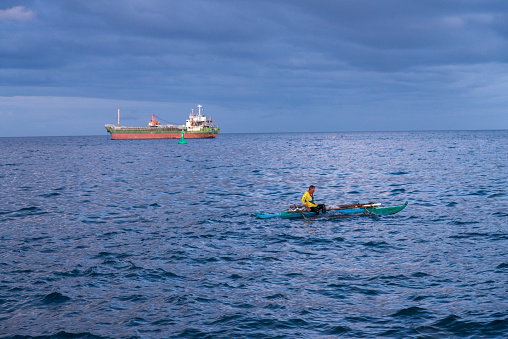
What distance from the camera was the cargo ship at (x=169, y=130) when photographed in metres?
179

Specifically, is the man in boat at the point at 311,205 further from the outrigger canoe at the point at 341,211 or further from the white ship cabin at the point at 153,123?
the white ship cabin at the point at 153,123

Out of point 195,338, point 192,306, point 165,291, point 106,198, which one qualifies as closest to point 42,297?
point 165,291

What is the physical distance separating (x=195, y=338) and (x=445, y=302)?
24.1 feet

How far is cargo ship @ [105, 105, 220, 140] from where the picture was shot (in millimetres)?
179250

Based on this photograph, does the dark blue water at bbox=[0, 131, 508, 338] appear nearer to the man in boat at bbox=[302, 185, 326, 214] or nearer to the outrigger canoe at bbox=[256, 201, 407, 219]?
the outrigger canoe at bbox=[256, 201, 407, 219]

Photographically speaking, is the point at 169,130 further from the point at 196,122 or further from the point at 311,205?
the point at 311,205

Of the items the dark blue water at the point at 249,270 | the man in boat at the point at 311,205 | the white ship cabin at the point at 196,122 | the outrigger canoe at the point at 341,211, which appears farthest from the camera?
the white ship cabin at the point at 196,122

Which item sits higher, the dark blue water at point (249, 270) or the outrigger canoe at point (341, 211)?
the outrigger canoe at point (341, 211)

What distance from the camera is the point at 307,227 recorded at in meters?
23.4

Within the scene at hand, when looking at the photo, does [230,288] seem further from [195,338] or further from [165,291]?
[195,338]

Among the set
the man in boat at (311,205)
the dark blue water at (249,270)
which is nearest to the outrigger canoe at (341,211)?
the man in boat at (311,205)

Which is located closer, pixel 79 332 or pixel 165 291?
pixel 79 332

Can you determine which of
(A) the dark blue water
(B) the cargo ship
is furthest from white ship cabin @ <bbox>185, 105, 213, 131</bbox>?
(A) the dark blue water

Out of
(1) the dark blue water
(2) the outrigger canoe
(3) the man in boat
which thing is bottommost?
(1) the dark blue water
